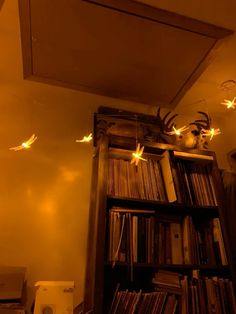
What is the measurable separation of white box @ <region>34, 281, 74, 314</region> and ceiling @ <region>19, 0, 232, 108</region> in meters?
1.35

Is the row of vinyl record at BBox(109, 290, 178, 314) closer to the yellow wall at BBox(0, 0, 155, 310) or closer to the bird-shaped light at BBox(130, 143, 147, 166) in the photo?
the yellow wall at BBox(0, 0, 155, 310)

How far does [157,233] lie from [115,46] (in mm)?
1160

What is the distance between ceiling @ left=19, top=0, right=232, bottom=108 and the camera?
5.01 feet

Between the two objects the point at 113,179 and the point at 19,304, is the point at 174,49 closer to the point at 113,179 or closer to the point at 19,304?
the point at 113,179

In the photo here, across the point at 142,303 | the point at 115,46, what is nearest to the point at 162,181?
the point at 142,303

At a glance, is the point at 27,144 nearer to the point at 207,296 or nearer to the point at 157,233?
the point at 157,233

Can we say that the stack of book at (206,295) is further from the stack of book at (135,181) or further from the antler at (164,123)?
the antler at (164,123)

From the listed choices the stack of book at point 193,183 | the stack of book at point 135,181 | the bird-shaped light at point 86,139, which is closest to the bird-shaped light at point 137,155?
the stack of book at point 135,181

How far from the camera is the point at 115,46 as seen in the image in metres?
1.74

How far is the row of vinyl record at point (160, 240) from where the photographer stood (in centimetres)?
153

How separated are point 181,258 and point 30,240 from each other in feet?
2.97

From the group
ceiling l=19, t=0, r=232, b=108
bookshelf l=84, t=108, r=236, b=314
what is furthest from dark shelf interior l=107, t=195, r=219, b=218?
ceiling l=19, t=0, r=232, b=108

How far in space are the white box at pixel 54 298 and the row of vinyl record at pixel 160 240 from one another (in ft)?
0.87

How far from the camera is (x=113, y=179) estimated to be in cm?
171
